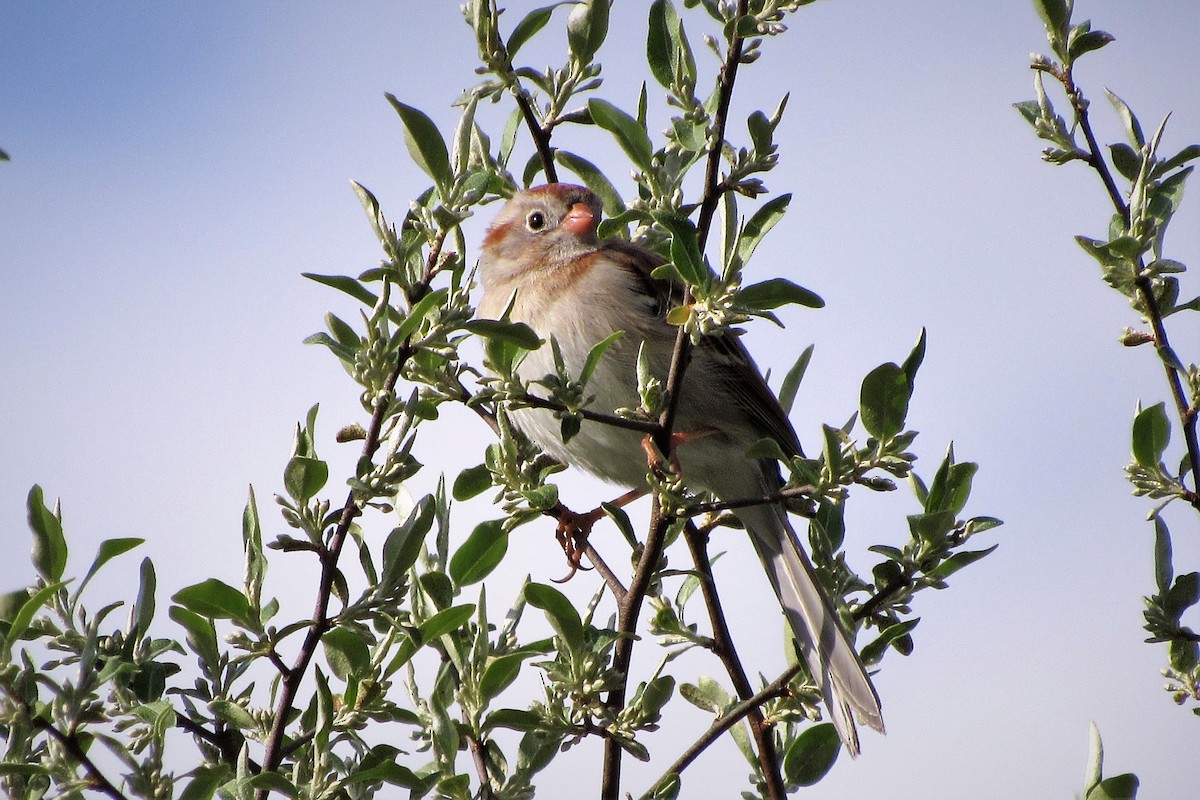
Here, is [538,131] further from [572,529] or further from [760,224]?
[572,529]

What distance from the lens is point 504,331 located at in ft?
6.79

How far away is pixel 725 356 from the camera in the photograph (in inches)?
170

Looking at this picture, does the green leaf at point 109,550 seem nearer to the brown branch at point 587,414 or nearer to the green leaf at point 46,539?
the green leaf at point 46,539

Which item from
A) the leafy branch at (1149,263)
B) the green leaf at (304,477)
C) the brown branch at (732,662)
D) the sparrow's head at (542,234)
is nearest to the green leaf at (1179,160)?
the leafy branch at (1149,263)

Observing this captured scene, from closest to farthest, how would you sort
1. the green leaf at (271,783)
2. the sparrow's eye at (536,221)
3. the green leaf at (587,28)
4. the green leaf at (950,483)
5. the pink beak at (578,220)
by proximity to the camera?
the green leaf at (271,783), the green leaf at (950,483), the green leaf at (587,28), the pink beak at (578,220), the sparrow's eye at (536,221)

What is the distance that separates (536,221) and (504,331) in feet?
10.6

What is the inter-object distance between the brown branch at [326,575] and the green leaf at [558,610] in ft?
1.30

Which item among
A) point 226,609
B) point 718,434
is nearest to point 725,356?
point 718,434

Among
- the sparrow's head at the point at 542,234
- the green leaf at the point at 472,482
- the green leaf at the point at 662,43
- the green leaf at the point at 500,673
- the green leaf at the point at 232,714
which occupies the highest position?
the sparrow's head at the point at 542,234

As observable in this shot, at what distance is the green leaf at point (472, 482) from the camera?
266 centimetres

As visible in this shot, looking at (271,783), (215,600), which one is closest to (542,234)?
(215,600)

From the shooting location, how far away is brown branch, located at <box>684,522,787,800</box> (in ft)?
8.36

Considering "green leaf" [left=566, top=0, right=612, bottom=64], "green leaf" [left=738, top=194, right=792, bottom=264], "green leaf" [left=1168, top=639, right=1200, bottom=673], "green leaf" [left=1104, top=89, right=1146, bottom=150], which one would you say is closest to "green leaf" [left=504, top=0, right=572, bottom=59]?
"green leaf" [left=566, top=0, right=612, bottom=64]

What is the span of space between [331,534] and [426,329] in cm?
42
